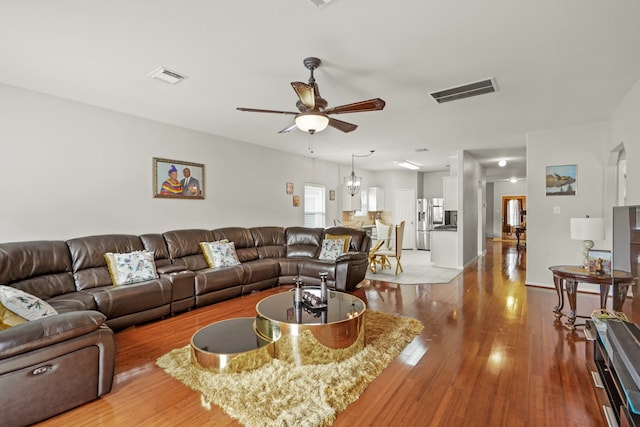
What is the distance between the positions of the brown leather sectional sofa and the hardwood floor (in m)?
0.19

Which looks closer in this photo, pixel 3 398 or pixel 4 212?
pixel 3 398

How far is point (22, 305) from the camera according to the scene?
2.06 m

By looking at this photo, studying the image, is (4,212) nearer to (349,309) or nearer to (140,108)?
(140,108)

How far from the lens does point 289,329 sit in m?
2.49

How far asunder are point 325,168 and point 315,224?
1521 mm

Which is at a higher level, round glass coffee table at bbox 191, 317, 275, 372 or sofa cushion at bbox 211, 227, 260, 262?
sofa cushion at bbox 211, 227, 260, 262

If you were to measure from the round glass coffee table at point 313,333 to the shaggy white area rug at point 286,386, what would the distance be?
7cm

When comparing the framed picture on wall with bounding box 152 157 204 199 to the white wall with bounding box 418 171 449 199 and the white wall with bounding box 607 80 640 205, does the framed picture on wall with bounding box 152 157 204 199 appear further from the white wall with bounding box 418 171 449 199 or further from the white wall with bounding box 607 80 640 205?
the white wall with bounding box 418 171 449 199

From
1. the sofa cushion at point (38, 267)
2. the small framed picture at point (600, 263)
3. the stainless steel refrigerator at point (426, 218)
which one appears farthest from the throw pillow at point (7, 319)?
the stainless steel refrigerator at point (426, 218)

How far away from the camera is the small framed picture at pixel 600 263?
327 cm

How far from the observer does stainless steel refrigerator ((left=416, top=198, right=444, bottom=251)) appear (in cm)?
962

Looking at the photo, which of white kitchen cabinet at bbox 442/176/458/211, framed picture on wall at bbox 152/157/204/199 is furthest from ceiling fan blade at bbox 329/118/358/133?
white kitchen cabinet at bbox 442/176/458/211

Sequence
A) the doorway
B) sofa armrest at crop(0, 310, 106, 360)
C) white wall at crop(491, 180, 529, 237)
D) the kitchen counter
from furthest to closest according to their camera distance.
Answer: the doorway < white wall at crop(491, 180, 529, 237) < the kitchen counter < sofa armrest at crop(0, 310, 106, 360)

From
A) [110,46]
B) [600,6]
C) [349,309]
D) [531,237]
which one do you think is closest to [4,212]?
[110,46]
